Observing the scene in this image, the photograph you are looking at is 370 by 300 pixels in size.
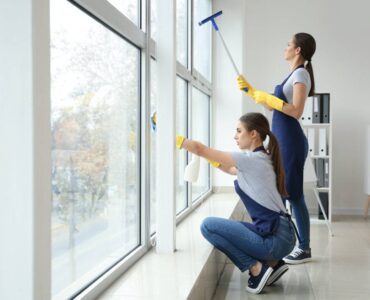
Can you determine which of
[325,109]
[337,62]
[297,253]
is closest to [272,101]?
[297,253]

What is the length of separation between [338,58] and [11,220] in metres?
5.15

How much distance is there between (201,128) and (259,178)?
2465 mm

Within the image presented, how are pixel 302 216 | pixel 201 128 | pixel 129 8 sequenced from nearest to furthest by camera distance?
1. pixel 129 8
2. pixel 302 216
3. pixel 201 128

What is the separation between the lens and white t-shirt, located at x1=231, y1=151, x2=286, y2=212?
232cm

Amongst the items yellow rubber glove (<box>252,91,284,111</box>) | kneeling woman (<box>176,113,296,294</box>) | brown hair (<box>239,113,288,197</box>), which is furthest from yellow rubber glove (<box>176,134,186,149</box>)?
yellow rubber glove (<box>252,91,284,111</box>)

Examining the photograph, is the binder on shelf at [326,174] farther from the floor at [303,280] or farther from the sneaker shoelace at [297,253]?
the sneaker shoelace at [297,253]

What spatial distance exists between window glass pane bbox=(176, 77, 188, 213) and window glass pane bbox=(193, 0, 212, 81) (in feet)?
1.89

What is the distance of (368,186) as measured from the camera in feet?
17.1

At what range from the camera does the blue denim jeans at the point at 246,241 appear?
93.4 inches

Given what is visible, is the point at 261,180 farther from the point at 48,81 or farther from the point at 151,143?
the point at 48,81

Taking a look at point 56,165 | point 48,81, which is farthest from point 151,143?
point 48,81

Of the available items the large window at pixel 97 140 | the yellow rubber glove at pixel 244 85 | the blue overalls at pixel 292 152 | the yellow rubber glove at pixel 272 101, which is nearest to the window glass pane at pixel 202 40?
the yellow rubber glove at pixel 244 85

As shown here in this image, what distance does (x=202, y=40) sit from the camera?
4.82 m

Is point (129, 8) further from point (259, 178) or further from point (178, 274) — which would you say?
point (178, 274)
